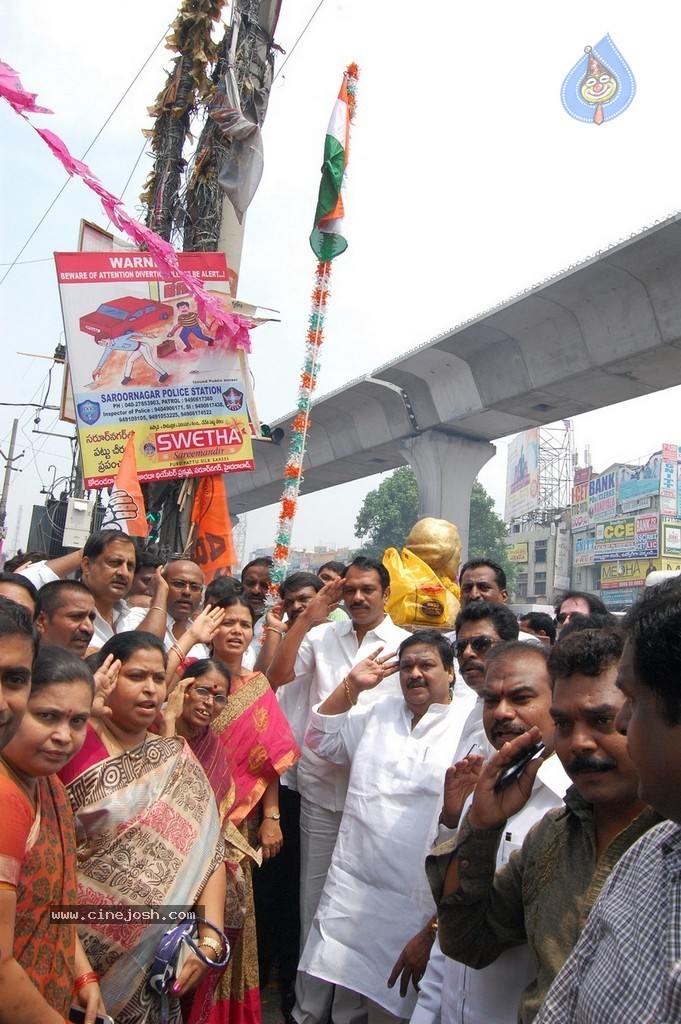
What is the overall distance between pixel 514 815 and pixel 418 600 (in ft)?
9.69

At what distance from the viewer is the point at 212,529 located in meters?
6.17

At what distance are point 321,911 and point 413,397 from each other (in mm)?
12615

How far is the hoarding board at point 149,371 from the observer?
5.72 meters

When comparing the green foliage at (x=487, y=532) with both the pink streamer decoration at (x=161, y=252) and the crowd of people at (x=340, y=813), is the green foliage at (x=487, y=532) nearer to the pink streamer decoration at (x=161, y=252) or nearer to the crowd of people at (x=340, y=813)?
the pink streamer decoration at (x=161, y=252)

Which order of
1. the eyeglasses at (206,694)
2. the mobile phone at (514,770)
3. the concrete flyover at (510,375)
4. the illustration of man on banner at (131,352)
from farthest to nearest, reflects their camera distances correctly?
the concrete flyover at (510,375) < the illustration of man on banner at (131,352) < the eyeglasses at (206,694) < the mobile phone at (514,770)

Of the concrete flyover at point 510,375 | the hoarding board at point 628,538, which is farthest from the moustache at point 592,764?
the hoarding board at point 628,538

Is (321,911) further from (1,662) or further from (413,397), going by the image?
(413,397)

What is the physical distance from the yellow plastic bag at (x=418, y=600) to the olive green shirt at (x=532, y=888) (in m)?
3.14

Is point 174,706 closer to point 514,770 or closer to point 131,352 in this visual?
point 514,770

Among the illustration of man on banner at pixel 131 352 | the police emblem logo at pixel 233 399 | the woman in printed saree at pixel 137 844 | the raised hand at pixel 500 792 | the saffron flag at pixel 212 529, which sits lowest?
the woman in printed saree at pixel 137 844

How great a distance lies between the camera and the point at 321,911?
299cm

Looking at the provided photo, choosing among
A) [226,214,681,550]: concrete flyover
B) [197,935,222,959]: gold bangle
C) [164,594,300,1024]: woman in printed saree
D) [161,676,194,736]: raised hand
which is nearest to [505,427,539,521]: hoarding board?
[226,214,681,550]: concrete flyover

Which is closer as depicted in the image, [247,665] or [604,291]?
[247,665]

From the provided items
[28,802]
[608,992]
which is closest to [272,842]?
[28,802]
